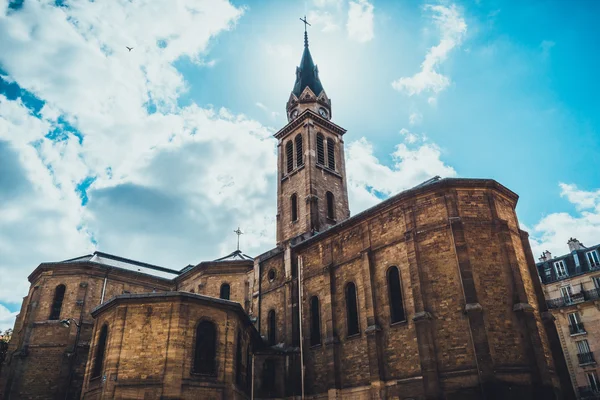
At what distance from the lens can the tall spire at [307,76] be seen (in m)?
41.8

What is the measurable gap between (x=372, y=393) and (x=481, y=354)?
18.8ft

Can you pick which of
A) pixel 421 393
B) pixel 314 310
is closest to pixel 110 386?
pixel 314 310

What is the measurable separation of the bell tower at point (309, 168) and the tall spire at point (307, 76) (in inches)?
3.7

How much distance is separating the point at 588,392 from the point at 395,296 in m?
19.3

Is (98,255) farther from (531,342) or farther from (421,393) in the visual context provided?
(531,342)

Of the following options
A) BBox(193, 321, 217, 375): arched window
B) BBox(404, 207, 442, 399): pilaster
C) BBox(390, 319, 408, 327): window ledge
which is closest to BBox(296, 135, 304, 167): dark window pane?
BBox(404, 207, 442, 399): pilaster

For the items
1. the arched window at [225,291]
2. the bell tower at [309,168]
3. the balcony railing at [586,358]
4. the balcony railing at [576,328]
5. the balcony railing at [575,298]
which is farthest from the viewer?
the bell tower at [309,168]

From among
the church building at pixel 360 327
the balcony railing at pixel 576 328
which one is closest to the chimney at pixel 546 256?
the balcony railing at pixel 576 328

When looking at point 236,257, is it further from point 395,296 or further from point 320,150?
point 395,296

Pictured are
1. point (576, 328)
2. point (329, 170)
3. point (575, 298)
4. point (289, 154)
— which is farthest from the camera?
point (289, 154)

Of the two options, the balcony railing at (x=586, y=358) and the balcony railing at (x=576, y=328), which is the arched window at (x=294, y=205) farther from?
the balcony railing at (x=586, y=358)

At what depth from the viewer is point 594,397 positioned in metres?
31.5

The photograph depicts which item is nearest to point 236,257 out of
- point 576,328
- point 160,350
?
point 160,350

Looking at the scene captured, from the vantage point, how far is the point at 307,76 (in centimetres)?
4291
